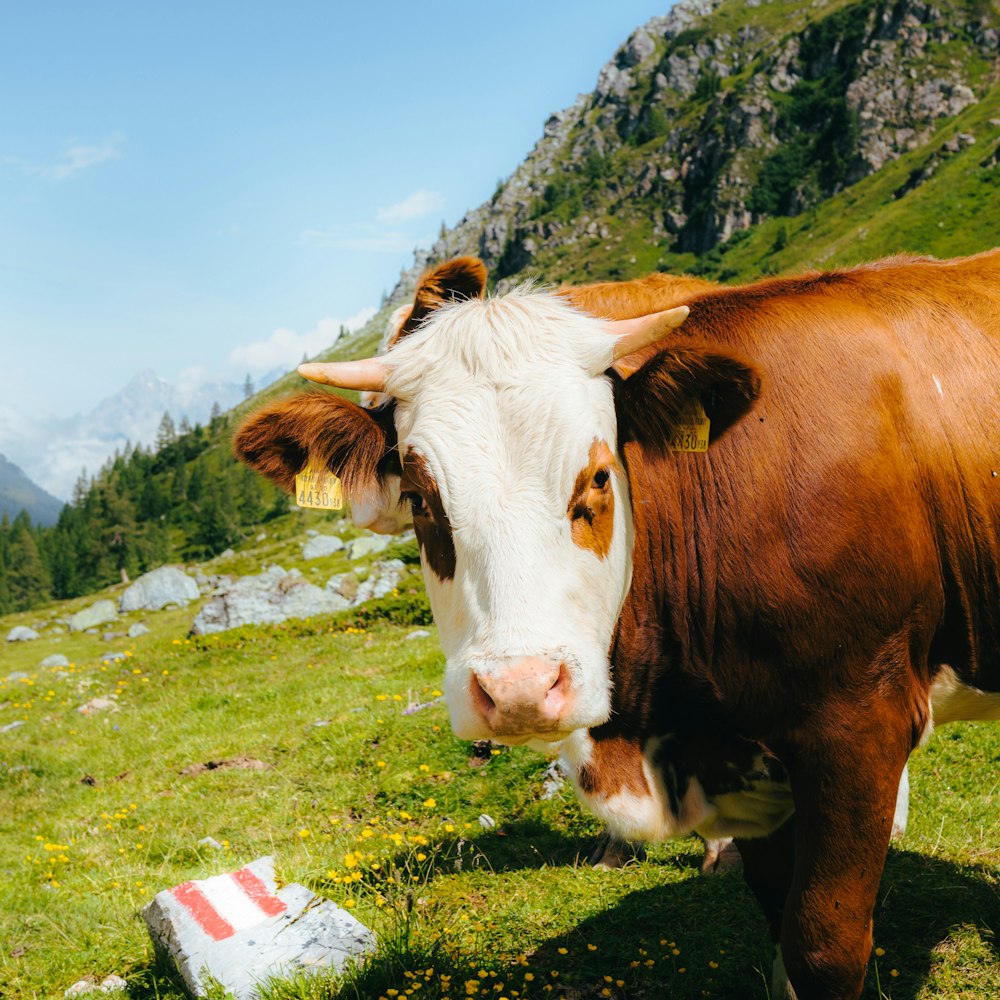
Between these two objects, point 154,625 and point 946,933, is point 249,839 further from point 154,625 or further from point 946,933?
point 154,625

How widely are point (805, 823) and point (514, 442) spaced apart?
1837mm

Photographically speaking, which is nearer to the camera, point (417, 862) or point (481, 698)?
point (481, 698)

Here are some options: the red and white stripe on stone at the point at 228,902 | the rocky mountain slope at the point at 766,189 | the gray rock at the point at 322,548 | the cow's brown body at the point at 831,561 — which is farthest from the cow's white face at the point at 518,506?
the rocky mountain slope at the point at 766,189

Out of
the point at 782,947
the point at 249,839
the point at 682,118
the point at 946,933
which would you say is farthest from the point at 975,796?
the point at 682,118

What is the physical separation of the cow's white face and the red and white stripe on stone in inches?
95.3

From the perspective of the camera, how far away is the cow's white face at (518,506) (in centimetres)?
291

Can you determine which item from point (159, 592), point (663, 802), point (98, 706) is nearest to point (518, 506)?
point (663, 802)

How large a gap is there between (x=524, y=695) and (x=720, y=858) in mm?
3722

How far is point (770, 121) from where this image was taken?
143 meters

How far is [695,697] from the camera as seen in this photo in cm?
366

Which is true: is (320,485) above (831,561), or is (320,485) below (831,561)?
above

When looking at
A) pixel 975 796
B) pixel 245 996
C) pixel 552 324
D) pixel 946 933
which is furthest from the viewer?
pixel 975 796

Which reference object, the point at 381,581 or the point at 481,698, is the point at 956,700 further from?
the point at 381,581

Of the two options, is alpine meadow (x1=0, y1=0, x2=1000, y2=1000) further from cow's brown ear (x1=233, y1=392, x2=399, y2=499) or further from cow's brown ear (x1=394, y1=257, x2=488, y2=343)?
cow's brown ear (x1=394, y1=257, x2=488, y2=343)
